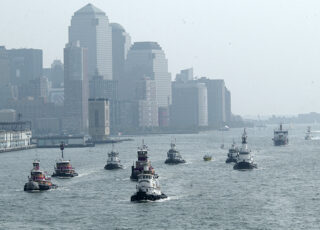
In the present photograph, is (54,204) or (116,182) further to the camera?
(116,182)

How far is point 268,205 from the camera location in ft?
470

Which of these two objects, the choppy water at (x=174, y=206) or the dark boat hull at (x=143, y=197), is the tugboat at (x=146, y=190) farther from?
the choppy water at (x=174, y=206)

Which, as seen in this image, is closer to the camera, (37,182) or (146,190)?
(146,190)

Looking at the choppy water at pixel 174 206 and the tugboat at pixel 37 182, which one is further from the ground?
the tugboat at pixel 37 182

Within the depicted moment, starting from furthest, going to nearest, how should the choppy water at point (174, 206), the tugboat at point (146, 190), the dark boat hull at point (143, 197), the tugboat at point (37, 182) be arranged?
the tugboat at point (37, 182), the dark boat hull at point (143, 197), the tugboat at point (146, 190), the choppy water at point (174, 206)

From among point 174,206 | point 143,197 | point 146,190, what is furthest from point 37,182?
point 174,206

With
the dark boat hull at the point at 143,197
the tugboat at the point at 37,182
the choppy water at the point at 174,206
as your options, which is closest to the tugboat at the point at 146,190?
the dark boat hull at the point at 143,197

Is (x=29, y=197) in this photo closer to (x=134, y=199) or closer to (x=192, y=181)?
(x=134, y=199)

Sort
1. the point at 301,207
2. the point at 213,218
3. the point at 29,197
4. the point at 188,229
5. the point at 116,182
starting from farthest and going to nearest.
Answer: the point at 116,182, the point at 29,197, the point at 301,207, the point at 213,218, the point at 188,229

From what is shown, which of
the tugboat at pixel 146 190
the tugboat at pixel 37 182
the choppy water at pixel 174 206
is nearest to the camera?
the choppy water at pixel 174 206

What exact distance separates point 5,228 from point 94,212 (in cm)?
1821

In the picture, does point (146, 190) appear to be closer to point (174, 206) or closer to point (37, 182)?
point (174, 206)

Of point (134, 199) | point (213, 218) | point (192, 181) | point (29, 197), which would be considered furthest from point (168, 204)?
point (192, 181)

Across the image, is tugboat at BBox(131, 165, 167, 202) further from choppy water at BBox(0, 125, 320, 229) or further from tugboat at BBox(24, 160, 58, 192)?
tugboat at BBox(24, 160, 58, 192)
